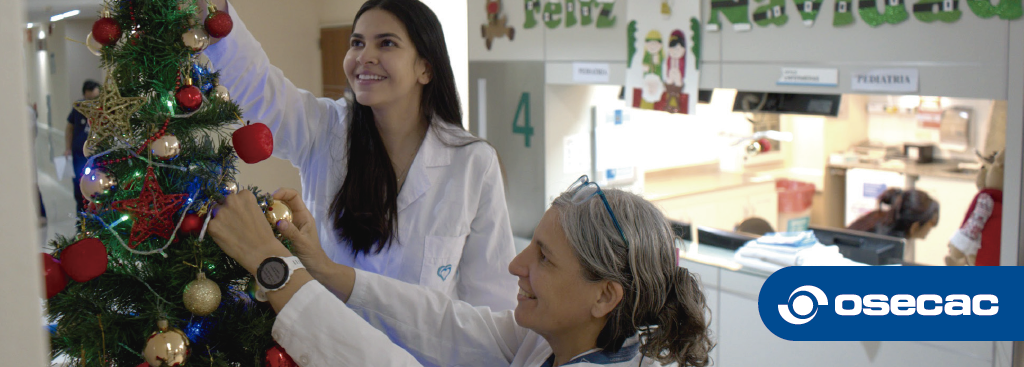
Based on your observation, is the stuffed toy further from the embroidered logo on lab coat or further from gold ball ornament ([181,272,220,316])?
gold ball ornament ([181,272,220,316])

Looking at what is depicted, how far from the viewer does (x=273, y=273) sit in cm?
96

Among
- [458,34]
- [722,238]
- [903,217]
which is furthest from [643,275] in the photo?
[903,217]

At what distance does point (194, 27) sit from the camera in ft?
2.95

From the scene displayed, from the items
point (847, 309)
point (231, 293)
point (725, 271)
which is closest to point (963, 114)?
point (725, 271)

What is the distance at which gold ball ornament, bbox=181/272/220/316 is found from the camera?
857 millimetres

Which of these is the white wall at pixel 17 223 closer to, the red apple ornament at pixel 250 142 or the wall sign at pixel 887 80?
the red apple ornament at pixel 250 142

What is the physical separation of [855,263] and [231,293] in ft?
8.12

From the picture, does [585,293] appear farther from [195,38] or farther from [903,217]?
[903,217]

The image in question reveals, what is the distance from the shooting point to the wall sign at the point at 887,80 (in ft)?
7.50

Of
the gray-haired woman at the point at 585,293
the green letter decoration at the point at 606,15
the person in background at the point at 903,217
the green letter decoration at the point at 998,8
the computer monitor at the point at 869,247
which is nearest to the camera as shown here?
the gray-haired woman at the point at 585,293

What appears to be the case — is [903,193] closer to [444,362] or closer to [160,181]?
[444,362]

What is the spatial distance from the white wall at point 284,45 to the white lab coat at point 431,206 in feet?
1.07

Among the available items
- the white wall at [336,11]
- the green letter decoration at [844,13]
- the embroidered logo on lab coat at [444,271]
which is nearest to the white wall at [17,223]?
the embroidered logo on lab coat at [444,271]

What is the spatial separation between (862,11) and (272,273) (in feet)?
6.88
